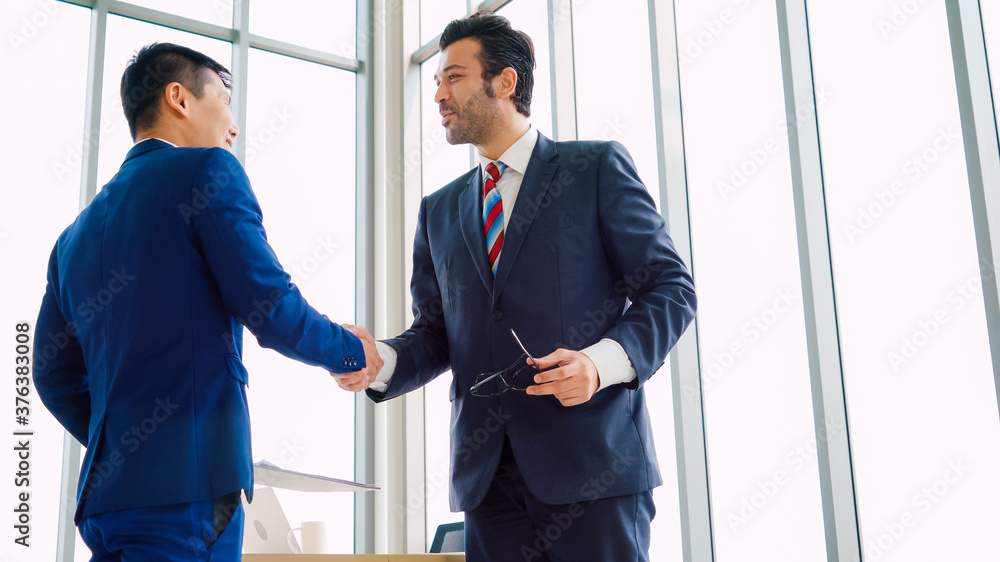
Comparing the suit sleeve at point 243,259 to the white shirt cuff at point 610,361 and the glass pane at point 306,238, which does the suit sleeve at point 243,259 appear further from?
the glass pane at point 306,238

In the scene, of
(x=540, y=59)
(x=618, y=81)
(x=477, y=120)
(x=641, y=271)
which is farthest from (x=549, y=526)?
(x=540, y=59)

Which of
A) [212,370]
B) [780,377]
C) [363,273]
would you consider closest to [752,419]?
[780,377]

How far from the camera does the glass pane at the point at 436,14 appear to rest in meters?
4.57

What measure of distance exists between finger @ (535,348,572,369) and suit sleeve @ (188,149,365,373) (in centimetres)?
53

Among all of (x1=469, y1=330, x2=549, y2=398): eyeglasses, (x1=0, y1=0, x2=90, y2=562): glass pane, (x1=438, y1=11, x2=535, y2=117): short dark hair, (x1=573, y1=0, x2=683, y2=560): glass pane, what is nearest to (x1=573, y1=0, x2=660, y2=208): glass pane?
(x1=573, y1=0, x2=683, y2=560): glass pane

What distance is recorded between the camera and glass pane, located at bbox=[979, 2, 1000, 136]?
2.20 metres

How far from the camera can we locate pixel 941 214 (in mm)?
Answer: 2305

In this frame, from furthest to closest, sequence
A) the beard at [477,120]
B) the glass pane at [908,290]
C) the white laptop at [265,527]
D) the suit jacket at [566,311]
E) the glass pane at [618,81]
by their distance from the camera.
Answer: the glass pane at [618,81], the white laptop at [265,527], the glass pane at [908,290], the beard at [477,120], the suit jacket at [566,311]

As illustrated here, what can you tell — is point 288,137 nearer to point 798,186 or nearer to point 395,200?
point 395,200

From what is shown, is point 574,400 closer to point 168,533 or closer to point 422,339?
point 422,339

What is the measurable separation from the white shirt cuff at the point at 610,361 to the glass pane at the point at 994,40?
4.29 feet

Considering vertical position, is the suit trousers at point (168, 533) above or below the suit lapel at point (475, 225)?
below

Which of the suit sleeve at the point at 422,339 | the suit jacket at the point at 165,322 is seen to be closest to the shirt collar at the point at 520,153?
the suit sleeve at the point at 422,339

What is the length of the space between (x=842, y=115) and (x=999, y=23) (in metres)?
0.47
